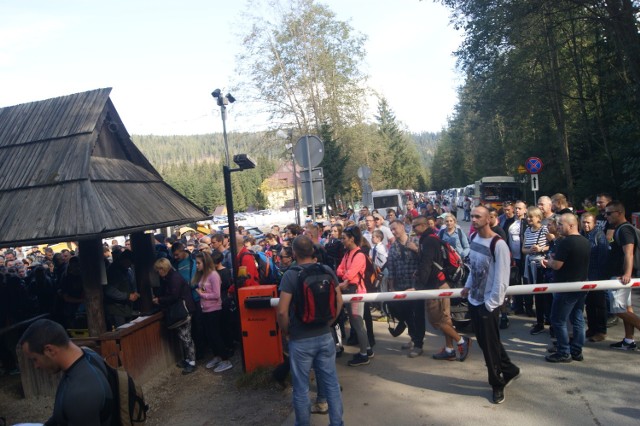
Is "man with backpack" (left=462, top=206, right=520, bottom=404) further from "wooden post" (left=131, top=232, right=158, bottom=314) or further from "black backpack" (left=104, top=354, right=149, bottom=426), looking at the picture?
"wooden post" (left=131, top=232, right=158, bottom=314)

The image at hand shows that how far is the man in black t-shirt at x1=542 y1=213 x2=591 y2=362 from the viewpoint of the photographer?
5.77 m

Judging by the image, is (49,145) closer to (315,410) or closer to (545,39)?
(315,410)

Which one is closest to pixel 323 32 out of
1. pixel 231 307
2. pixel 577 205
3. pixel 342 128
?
pixel 342 128

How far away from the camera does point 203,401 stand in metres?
5.97

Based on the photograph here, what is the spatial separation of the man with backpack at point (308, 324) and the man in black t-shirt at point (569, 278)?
118 inches

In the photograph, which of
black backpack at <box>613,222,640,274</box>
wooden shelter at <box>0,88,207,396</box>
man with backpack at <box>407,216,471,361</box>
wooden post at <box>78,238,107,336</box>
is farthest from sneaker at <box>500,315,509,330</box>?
→ wooden post at <box>78,238,107,336</box>

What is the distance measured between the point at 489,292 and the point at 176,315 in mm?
4232

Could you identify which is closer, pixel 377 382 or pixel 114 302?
pixel 377 382

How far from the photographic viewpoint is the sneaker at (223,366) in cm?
691

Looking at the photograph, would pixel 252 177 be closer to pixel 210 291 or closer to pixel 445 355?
pixel 210 291

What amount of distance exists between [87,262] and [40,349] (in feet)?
12.0

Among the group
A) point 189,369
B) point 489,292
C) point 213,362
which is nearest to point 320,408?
point 489,292

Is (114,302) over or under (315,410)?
over

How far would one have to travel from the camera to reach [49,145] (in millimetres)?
6520
